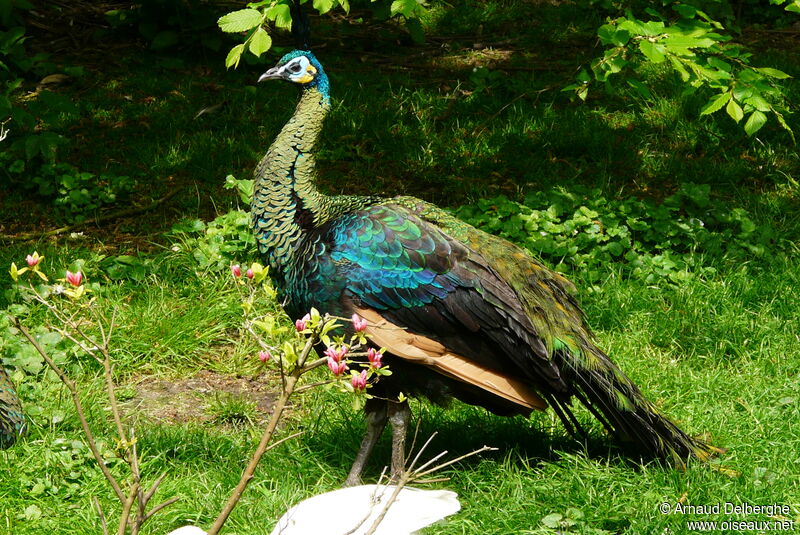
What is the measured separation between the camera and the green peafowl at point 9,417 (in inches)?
170

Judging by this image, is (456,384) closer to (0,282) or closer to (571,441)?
(571,441)

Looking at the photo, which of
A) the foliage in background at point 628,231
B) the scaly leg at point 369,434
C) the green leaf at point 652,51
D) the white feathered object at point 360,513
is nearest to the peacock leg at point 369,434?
the scaly leg at point 369,434

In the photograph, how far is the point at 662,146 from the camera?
7270 mm

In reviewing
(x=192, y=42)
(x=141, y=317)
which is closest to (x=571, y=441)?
(x=141, y=317)

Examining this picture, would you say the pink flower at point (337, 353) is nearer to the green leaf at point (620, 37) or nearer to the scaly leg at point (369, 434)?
the scaly leg at point (369, 434)

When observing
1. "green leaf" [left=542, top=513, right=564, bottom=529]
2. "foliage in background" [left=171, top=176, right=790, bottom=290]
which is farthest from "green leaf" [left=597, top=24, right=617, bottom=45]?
"green leaf" [left=542, top=513, right=564, bottom=529]

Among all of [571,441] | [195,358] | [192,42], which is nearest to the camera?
[571,441]

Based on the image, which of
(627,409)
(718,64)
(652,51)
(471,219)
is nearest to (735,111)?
(718,64)

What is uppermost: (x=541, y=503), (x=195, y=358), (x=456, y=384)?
(x=456, y=384)

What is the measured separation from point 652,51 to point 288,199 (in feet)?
6.86

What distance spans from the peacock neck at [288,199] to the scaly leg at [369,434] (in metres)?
0.77

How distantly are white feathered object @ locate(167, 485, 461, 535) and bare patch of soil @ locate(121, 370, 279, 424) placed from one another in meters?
1.80

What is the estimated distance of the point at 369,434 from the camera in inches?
173

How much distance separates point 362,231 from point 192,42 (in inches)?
197
